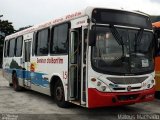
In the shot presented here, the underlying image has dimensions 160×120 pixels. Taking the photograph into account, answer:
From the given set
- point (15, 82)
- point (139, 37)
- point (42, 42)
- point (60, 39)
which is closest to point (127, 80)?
point (139, 37)

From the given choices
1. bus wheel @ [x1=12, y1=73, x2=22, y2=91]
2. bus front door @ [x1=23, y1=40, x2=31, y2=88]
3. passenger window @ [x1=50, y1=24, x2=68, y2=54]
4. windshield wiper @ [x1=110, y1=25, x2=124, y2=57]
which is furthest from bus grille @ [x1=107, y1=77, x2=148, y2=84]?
bus wheel @ [x1=12, y1=73, x2=22, y2=91]

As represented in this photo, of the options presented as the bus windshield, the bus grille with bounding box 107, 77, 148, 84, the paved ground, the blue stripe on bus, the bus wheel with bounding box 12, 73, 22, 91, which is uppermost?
the bus windshield

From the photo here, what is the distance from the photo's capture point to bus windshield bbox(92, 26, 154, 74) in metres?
9.45

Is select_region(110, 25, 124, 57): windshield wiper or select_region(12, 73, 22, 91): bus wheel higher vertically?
select_region(110, 25, 124, 57): windshield wiper

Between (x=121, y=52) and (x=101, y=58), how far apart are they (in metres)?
0.65

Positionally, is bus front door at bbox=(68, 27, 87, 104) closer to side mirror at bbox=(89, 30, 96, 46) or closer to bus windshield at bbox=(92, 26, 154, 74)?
bus windshield at bbox=(92, 26, 154, 74)

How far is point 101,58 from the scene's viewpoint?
9.43m

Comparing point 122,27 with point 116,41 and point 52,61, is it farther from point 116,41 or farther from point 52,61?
point 52,61

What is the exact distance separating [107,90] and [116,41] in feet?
4.48

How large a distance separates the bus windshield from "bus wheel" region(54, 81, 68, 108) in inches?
88.9

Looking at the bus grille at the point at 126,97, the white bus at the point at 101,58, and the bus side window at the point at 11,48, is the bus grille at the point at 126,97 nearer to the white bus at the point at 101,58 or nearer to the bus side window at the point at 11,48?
the white bus at the point at 101,58

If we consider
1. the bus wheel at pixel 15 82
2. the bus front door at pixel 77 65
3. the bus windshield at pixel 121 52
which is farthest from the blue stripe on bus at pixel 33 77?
the bus windshield at pixel 121 52

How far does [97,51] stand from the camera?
9.45 m

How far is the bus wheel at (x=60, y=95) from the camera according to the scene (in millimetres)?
11195
